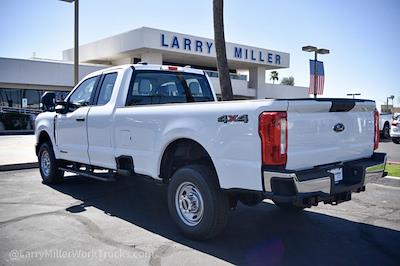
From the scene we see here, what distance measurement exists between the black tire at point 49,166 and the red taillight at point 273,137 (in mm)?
5277

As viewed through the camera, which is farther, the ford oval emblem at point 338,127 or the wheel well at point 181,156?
the wheel well at point 181,156

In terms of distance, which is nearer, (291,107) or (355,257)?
(291,107)

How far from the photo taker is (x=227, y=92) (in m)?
11.8

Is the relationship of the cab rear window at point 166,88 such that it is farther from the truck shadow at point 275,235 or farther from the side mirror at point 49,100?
the side mirror at point 49,100

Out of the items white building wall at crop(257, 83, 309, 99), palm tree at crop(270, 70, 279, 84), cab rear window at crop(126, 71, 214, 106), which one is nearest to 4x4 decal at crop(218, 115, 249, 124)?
cab rear window at crop(126, 71, 214, 106)

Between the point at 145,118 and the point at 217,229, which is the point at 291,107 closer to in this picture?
the point at 217,229

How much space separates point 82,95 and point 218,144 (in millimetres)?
3692

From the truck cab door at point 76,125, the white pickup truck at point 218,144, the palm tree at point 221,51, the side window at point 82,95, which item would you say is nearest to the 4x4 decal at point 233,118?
the white pickup truck at point 218,144

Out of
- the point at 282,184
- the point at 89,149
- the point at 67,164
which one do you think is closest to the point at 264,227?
the point at 282,184

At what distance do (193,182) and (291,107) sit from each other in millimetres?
1465

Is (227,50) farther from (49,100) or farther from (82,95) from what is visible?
(82,95)

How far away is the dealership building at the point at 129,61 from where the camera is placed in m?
28.2

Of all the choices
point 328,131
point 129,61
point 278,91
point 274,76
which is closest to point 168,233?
point 328,131

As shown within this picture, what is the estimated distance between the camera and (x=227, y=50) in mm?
35125
